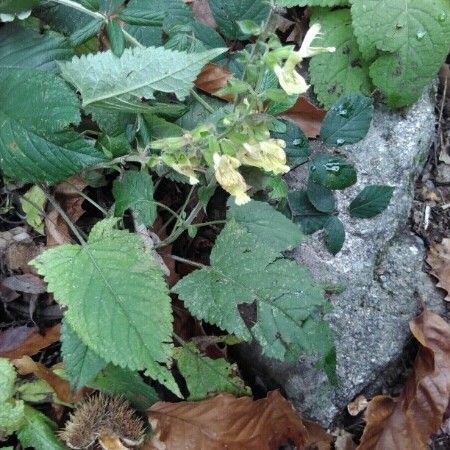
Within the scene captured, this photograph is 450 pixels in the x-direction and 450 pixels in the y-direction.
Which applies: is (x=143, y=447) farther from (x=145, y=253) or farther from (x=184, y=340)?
(x=145, y=253)

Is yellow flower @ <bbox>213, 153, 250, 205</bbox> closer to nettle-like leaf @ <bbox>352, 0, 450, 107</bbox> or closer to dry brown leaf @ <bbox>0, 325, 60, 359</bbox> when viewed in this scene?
dry brown leaf @ <bbox>0, 325, 60, 359</bbox>

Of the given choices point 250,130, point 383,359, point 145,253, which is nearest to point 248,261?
point 145,253

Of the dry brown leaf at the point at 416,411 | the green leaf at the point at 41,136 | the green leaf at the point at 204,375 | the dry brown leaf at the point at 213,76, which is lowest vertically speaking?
the dry brown leaf at the point at 416,411

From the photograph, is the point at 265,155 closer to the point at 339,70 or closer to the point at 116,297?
the point at 116,297

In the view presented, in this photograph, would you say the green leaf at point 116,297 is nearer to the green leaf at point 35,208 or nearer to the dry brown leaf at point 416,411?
the green leaf at point 35,208

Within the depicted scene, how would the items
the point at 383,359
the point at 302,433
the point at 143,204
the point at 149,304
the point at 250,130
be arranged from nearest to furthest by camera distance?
the point at 250,130 < the point at 149,304 < the point at 143,204 < the point at 302,433 < the point at 383,359

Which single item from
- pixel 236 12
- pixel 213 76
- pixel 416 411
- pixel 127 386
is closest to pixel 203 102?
pixel 213 76

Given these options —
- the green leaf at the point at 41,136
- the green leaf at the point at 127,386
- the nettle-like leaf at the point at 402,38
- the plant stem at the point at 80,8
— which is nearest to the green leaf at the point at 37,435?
the green leaf at the point at 127,386
